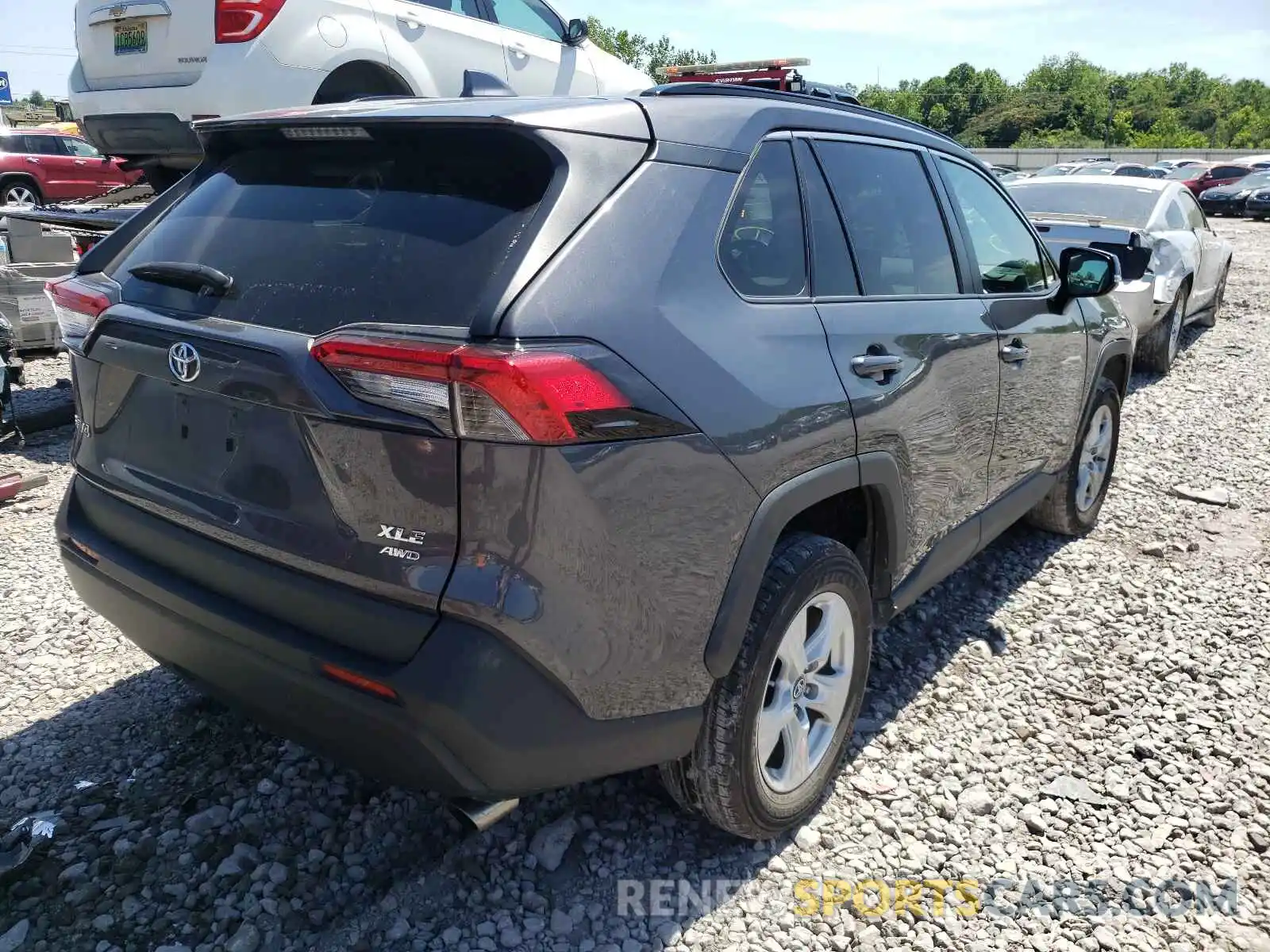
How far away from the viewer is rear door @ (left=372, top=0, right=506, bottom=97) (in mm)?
6160

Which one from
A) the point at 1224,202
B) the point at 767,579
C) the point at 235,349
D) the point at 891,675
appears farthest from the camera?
the point at 1224,202

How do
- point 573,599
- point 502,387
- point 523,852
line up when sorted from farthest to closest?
point 523,852
point 573,599
point 502,387

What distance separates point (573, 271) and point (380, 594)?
0.74 meters

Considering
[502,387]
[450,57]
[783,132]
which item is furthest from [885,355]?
[450,57]

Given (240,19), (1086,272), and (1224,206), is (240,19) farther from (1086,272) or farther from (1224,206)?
(1224,206)

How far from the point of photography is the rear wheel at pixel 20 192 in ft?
61.7

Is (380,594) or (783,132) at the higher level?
(783,132)

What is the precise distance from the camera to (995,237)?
3.72 m

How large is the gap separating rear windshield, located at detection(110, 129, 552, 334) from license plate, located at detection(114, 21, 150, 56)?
422 centimetres

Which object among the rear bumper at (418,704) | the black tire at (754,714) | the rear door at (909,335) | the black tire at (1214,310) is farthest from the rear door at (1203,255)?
the rear bumper at (418,704)

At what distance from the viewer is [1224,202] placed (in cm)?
2966

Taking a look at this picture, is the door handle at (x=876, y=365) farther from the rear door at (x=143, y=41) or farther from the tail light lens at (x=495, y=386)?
the rear door at (x=143, y=41)

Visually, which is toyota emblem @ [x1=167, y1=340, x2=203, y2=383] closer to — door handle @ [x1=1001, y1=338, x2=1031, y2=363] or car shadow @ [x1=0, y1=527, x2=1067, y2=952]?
car shadow @ [x1=0, y1=527, x2=1067, y2=952]

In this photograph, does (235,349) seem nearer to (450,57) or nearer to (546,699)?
(546,699)
